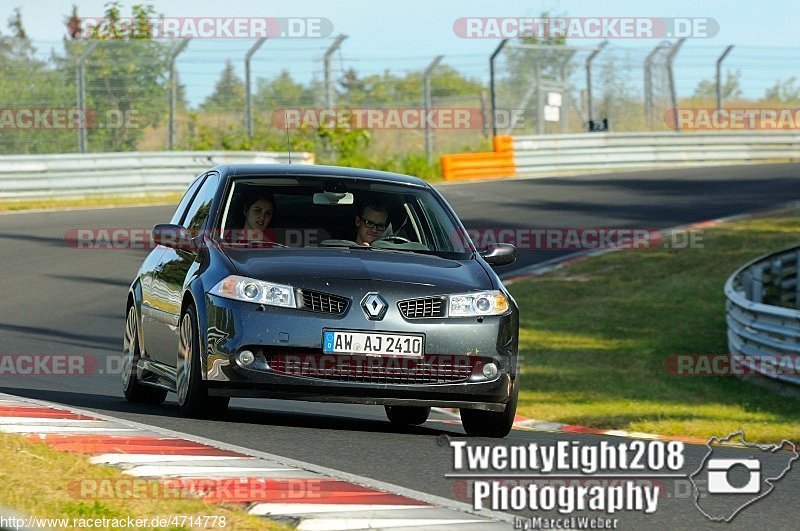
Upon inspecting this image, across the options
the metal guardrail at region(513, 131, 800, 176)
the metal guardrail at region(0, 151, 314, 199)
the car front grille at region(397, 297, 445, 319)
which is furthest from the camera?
the metal guardrail at region(513, 131, 800, 176)

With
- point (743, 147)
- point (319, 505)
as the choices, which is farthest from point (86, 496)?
point (743, 147)

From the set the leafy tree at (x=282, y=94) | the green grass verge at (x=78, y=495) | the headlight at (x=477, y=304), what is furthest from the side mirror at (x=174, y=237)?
the leafy tree at (x=282, y=94)

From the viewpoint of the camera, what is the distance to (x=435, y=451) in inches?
328

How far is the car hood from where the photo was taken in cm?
858

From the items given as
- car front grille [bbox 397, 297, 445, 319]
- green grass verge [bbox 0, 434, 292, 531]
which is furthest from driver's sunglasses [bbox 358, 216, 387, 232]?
green grass verge [bbox 0, 434, 292, 531]

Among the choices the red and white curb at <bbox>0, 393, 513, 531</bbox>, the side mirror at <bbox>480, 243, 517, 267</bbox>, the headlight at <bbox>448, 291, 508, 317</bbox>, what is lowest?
the red and white curb at <bbox>0, 393, 513, 531</bbox>

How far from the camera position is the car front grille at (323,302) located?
845 centimetres

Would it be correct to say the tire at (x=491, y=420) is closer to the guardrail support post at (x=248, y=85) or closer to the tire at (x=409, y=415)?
the tire at (x=409, y=415)

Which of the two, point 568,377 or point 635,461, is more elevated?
point 635,461

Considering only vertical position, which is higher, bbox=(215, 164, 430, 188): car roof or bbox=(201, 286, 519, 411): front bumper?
bbox=(215, 164, 430, 188): car roof

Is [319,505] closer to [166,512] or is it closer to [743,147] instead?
[166,512]

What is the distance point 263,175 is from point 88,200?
791 inches

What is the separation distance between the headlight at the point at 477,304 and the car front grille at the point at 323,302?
62 cm

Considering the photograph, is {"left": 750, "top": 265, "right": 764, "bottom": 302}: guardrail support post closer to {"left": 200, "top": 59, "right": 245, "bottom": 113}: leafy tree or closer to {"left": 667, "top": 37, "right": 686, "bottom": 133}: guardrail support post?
{"left": 200, "top": 59, "right": 245, "bottom": 113}: leafy tree
